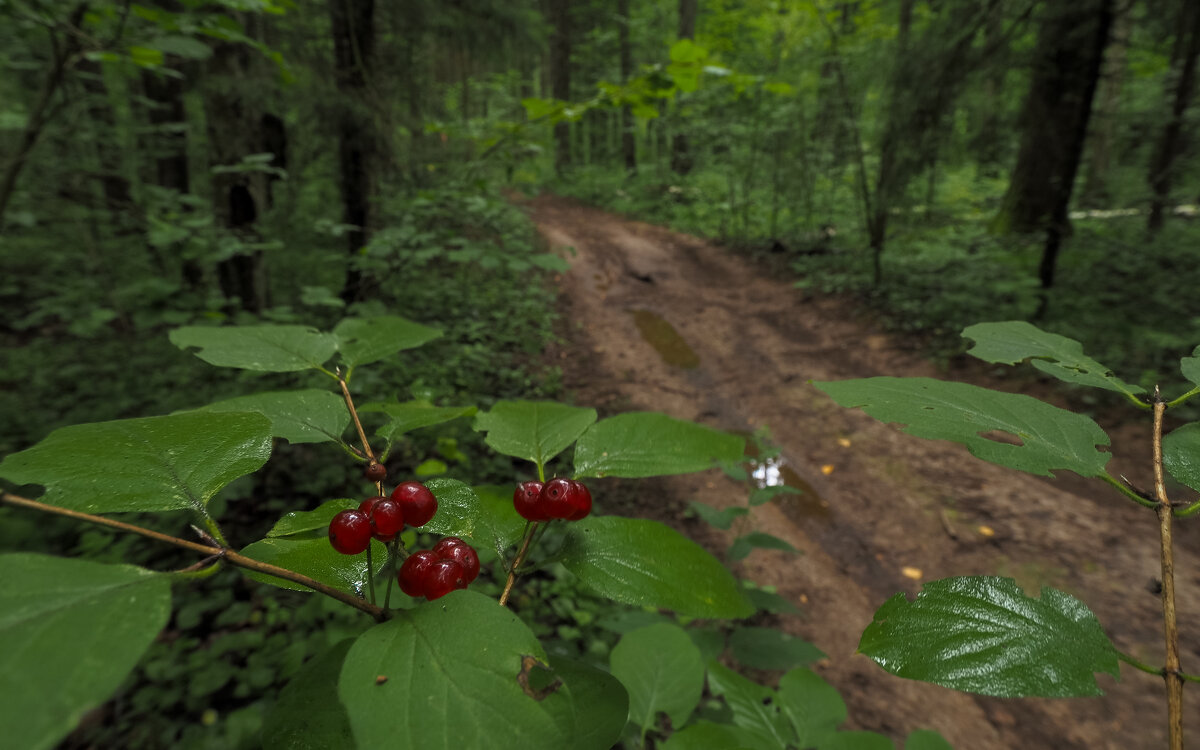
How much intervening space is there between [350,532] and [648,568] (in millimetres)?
375

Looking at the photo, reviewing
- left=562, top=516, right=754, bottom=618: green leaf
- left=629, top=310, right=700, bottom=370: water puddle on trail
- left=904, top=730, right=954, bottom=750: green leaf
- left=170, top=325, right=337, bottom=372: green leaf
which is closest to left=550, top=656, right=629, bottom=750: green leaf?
left=562, top=516, right=754, bottom=618: green leaf

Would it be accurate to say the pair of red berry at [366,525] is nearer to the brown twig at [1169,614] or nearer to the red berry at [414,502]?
the red berry at [414,502]

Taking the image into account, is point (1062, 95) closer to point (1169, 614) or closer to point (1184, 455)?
point (1184, 455)

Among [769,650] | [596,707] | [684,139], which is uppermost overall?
[684,139]

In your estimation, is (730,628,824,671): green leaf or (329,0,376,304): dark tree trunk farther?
(329,0,376,304): dark tree trunk

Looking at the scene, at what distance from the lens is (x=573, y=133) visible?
22156mm

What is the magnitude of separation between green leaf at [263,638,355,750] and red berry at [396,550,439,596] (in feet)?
0.34

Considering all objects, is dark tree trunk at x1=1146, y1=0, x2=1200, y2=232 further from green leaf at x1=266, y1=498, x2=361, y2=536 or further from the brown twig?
green leaf at x1=266, y1=498, x2=361, y2=536

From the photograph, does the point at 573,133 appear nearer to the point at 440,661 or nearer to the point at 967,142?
the point at 967,142

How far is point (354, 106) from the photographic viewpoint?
496cm

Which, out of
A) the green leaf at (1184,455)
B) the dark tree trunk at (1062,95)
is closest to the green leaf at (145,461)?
the green leaf at (1184,455)

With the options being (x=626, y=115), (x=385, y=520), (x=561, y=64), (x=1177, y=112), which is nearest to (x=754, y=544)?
(x=385, y=520)

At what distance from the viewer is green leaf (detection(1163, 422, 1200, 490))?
64cm

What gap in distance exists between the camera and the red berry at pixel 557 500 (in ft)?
2.34
